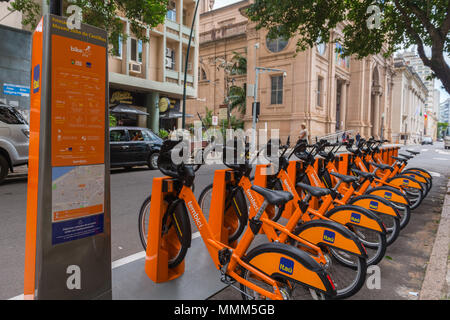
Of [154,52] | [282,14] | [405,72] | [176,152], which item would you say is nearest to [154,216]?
[176,152]

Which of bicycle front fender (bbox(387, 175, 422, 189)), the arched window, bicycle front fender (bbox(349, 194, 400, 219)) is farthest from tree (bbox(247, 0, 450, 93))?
the arched window

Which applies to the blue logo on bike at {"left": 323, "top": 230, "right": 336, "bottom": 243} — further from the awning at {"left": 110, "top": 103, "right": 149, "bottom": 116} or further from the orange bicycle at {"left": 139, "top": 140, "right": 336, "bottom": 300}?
the awning at {"left": 110, "top": 103, "right": 149, "bottom": 116}

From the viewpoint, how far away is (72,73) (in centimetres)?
226

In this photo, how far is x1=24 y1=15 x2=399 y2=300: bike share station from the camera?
217 centimetres

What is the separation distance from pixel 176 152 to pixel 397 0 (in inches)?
336

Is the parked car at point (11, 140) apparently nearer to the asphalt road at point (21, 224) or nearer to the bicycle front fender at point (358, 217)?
the asphalt road at point (21, 224)

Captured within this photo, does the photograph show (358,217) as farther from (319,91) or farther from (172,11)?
(319,91)

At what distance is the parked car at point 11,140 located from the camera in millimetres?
7953

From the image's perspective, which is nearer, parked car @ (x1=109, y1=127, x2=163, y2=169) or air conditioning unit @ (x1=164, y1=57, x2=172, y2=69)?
Answer: parked car @ (x1=109, y1=127, x2=163, y2=169)

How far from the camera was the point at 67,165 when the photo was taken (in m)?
2.28

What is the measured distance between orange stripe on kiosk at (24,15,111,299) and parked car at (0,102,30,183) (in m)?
6.95

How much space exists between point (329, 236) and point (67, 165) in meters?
2.39

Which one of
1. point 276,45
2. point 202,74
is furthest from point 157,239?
point 202,74
